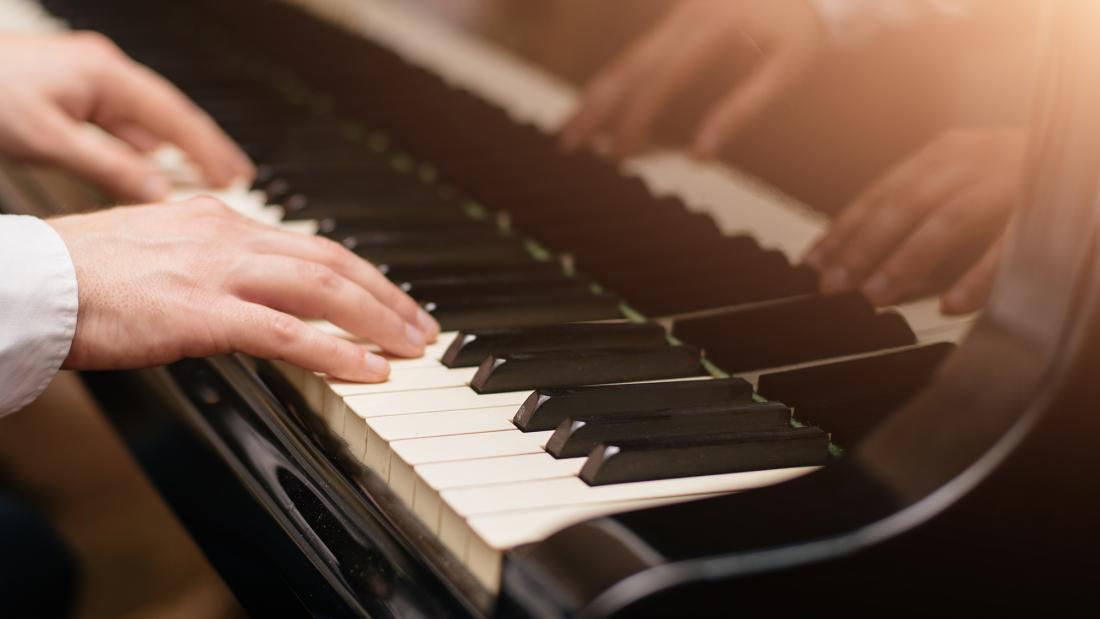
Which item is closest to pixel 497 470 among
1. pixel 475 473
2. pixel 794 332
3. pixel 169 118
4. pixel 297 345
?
pixel 475 473

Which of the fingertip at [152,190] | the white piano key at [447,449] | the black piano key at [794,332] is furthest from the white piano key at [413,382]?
the fingertip at [152,190]

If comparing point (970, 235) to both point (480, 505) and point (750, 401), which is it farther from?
point (480, 505)

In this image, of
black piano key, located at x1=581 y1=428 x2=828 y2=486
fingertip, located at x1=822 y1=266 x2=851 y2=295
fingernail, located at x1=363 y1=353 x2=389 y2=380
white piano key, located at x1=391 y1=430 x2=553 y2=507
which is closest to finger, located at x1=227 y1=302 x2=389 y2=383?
fingernail, located at x1=363 y1=353 x2=389 y2=380

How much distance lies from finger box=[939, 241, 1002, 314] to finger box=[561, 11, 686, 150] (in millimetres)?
695

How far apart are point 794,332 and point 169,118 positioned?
897 mm

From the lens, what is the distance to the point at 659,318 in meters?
1.11

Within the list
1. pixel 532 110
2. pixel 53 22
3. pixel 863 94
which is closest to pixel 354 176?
pixel 532 110

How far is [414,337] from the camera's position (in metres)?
0.99

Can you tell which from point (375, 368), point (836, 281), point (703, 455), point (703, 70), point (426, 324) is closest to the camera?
point (703, 455)

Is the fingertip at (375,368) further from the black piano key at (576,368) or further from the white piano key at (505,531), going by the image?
the white piano key at (505,531)

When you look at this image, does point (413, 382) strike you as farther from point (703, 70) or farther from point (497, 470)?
point (703, 70)

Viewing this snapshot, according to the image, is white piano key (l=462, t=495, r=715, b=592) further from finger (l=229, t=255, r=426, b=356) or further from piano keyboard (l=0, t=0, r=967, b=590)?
finger (l=229, t=255, r=426, b=356)

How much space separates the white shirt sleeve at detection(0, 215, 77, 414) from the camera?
94cm

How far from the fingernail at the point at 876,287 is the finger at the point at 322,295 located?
1.44 ft
